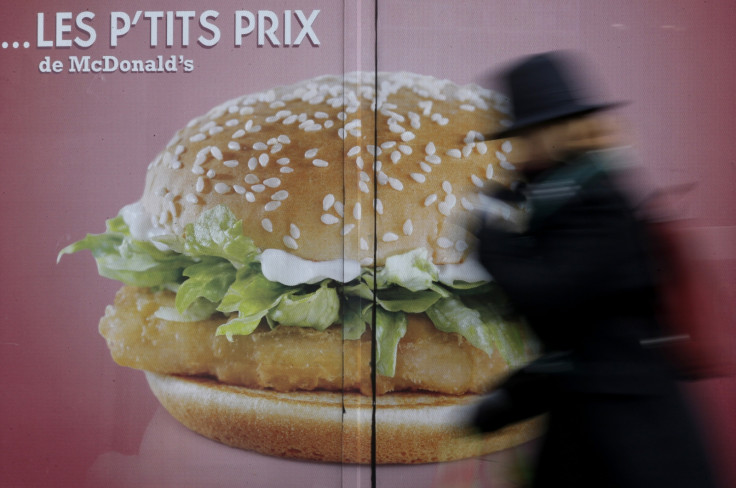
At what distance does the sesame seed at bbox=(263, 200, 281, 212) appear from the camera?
6.36 feet

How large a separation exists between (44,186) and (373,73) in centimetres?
114

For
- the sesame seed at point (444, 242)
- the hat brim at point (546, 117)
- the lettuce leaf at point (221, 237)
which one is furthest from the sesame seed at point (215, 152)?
the hat brim at point (546, 117)

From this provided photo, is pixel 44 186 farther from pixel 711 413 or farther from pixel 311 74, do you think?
pixel 711 413

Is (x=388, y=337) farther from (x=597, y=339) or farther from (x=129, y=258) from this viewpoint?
(x=129, y=258)

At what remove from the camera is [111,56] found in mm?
2006

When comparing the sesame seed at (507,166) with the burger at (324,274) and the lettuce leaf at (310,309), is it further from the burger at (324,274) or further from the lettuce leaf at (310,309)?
the lettuce leaf at (310,309)

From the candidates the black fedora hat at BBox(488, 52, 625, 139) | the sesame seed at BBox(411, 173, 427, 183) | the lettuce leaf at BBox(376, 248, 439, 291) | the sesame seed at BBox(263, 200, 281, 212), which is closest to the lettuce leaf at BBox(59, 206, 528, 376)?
the lettuce leaf at BBox(376, 248, 439, 291)

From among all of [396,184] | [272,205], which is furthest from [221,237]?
[396,184]

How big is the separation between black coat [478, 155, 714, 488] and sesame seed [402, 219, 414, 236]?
0.30 metres

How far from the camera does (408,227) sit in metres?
1.93

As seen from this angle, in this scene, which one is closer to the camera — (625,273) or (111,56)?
(625,273)

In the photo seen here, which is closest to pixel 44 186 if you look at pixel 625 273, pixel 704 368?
pixel 625 273

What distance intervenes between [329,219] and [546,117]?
0.73 meters

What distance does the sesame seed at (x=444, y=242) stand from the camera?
1.92m
